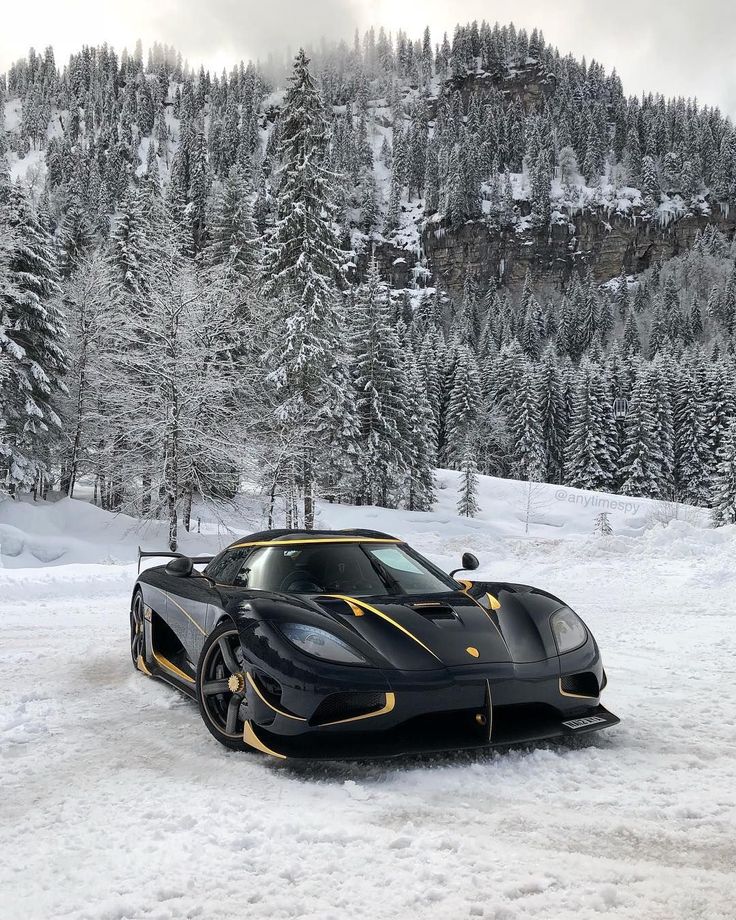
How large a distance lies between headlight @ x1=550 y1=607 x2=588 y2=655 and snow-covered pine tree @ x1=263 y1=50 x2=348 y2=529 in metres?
21.3

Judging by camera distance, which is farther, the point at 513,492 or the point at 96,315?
the point at 513,492

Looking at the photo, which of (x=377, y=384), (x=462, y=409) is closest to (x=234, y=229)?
(x=377, y=384)

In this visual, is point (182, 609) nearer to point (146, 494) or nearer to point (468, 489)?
point (146, 494)

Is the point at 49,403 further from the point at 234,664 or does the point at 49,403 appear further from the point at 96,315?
the point at 234,664

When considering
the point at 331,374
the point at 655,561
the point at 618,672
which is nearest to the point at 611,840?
the point at 618,672

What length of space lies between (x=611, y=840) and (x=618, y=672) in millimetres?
3783

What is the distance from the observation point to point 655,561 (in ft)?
51.2

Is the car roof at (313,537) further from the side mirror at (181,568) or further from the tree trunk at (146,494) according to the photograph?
the tree trunk at (146,494)

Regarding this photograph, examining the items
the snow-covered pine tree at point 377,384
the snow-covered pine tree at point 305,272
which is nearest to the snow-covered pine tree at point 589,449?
the snow-covered pine tree at point 377,384

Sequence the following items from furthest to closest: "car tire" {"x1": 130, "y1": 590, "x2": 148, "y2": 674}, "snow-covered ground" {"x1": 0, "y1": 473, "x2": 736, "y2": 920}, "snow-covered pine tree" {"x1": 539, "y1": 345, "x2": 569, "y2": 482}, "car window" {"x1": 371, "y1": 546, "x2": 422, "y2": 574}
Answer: "snow-covered pine tree" {"x1": 539, "y1": 345, "x2": 569, "y2": 482}, "car tire" {"x1": 130, "y1": 590, "x2": 148, "y2": 674}, "car window" {"x1": 371, "y1": 546, "x2": 422, "y2": 574}, "snow-covered ground" {"x1": 0, "y1": 473, "x2": 736, "y2": 920}

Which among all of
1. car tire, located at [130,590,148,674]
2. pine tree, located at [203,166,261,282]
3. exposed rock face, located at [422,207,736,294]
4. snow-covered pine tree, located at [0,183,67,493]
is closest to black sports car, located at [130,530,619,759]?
car tire, located at [130,590,148,674]

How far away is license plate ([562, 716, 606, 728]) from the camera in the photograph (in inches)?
156

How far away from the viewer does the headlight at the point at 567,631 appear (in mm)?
4246

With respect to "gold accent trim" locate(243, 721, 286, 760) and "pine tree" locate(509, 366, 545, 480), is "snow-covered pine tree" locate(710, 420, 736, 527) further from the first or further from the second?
"gold accent trim" locate(243, 721, 286, 760)
